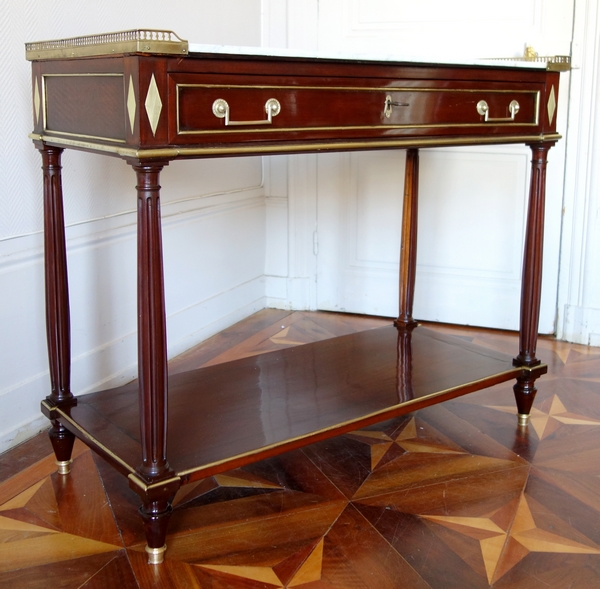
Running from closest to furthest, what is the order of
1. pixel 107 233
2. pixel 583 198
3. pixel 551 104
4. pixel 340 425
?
1. pixel 340 425
2. pixel 551 104
3. pixel 107 233
4. pixel 583 198

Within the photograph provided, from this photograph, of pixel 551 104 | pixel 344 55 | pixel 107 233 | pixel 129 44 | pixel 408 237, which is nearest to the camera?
pixel 129 44

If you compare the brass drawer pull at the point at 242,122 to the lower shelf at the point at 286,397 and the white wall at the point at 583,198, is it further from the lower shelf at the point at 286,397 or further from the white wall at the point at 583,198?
the white wall at the point at 583,198

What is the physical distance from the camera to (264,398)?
6.94 ft

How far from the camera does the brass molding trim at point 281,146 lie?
4.92 ft

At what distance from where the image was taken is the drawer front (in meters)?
1.55

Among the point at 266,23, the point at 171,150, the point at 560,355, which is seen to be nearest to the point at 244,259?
the point at 266,23

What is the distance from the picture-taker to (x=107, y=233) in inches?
103

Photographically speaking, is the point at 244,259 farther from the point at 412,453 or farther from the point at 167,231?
the point at 412,453

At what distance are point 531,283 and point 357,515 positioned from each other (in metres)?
0.96

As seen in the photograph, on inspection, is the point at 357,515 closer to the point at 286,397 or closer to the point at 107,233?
the point at 286,397

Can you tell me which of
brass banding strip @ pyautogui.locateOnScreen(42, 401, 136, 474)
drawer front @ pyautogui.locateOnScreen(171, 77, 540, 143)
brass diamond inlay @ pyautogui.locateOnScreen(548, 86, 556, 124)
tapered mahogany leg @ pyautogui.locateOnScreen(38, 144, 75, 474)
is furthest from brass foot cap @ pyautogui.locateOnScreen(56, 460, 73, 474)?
brass diamond inlay @ pyautogui.locateOnScreen(548, 86, 556, 124)

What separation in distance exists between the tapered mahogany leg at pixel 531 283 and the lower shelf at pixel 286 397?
56 millimetres

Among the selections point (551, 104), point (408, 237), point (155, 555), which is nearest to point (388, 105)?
point (551, 104)

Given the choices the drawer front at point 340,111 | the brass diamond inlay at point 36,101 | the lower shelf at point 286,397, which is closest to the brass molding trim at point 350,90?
the drawer front at point 340,111
